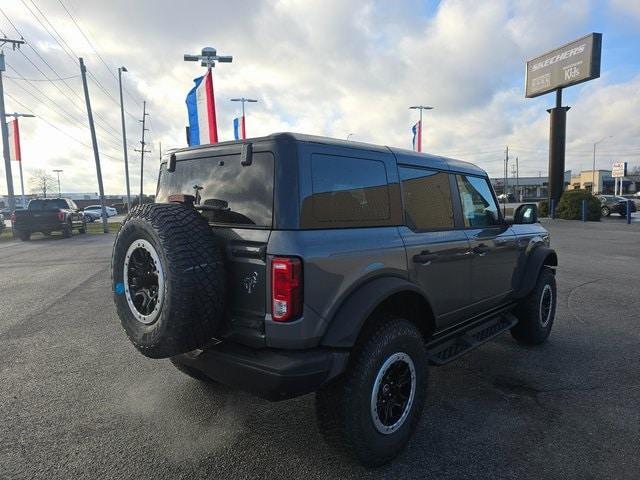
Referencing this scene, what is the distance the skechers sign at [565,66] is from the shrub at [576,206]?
20.8ft

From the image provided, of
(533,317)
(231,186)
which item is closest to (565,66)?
(533,317)

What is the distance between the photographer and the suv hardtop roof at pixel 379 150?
2.57 m

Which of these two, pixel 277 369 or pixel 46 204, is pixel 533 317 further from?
pixel 46 204

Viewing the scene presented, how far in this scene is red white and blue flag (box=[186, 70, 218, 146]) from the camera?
55.9 feet

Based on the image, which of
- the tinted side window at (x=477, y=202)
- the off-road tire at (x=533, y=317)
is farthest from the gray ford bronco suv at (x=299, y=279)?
the off-road tire at (x=533, y=317)

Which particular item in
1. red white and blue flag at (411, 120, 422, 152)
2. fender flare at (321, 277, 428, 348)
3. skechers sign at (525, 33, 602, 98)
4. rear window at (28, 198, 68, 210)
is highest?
skechers sign at (525, 33, 602, 98)

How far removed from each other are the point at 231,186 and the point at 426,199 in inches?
58.1

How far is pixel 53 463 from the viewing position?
8.60ft

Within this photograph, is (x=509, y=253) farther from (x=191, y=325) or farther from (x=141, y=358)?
(x=141, y=358)

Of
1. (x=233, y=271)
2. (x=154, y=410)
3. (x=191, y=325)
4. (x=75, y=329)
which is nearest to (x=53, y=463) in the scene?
(x=154, y=410)

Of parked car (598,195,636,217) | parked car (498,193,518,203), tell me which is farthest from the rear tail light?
parked car (498,193,518,203)

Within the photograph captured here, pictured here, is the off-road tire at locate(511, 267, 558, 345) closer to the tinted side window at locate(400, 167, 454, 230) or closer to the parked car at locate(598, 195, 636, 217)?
the tinted side window at locate(400, 167, 454, 230)

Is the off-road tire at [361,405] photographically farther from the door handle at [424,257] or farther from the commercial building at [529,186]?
the commercial building at [529,186]

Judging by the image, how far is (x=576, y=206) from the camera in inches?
898
